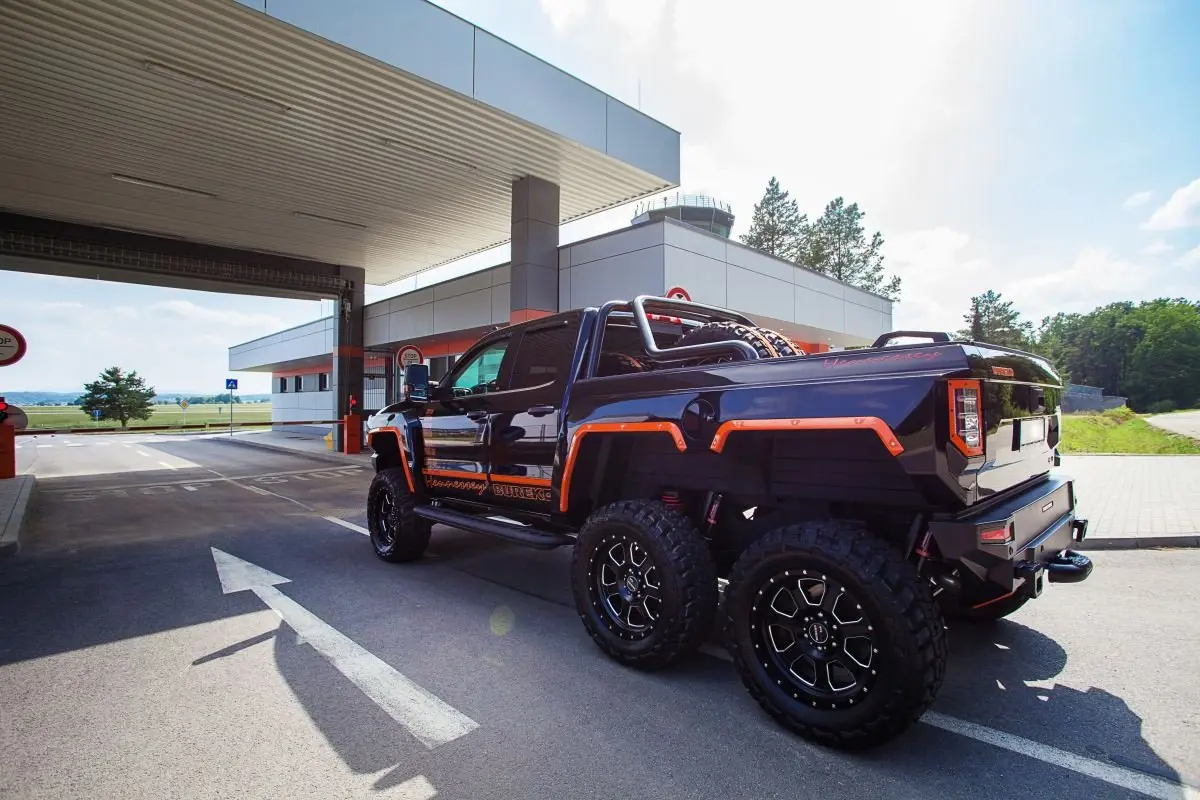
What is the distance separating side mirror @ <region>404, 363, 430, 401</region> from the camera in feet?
16.3

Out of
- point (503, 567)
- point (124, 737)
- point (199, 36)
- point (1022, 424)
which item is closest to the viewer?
point (124, 737)

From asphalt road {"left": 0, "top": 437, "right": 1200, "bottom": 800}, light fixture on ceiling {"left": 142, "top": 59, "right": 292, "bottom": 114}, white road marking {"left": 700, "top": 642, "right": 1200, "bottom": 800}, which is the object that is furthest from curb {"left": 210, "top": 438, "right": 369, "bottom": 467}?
white road marking {"left": 700, "top": 642, "right": 1200, "bottom": 800}

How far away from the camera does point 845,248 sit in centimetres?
4041

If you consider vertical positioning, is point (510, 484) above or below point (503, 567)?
above

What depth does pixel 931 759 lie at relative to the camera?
7.75 ft

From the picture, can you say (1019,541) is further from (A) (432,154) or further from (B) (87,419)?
(B) (87,419)

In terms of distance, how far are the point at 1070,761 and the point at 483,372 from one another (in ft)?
14.3

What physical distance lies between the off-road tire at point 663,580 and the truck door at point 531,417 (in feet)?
2.46

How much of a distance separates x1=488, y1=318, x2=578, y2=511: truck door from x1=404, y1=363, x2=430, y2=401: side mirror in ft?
3.16

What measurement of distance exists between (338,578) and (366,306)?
59.0ft

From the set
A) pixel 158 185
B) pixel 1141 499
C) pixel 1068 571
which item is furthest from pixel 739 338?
pixel 158 185

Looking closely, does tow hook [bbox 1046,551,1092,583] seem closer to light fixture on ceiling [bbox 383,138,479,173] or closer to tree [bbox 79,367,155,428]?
light fixture on ceiling [bbox 383,138,479,173]

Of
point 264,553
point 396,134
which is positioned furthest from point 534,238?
point 264,553

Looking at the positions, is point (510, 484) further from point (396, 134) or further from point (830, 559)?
point (396, 134)
